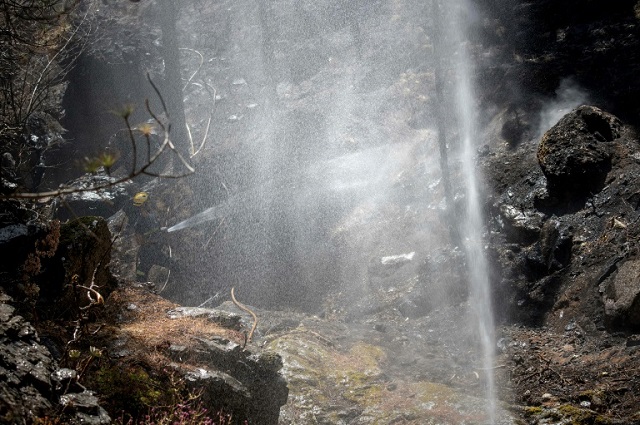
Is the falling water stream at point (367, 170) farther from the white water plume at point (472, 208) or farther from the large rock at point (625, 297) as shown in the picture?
the large rock at point (625, 297)

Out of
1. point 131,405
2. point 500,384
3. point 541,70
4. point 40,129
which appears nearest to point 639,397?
point 500,384

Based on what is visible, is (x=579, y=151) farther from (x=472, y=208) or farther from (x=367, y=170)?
(x=367, y=170)

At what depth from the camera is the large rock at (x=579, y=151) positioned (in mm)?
8523

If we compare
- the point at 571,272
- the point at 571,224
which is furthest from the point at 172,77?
the point at 571,272

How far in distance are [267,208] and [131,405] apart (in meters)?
10.1

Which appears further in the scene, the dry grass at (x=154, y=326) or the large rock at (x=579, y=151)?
the large rock at (x=579, y=151)

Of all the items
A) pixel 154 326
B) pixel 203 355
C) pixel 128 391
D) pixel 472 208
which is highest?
pixel 472 208

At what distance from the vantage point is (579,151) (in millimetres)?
8547

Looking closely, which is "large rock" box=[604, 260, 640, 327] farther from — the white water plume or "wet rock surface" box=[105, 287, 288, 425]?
"wet rock surface" box=[105, 287, 288, 425]

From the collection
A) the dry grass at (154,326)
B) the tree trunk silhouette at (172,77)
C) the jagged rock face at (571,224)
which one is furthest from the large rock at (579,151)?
the tree trunk silhouette at (172,77)

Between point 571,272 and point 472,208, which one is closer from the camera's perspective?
point 571,272

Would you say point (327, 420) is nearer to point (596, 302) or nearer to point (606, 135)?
point (596, 302)

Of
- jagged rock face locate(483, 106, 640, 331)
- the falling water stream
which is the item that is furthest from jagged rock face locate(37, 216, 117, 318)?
the falling water stream

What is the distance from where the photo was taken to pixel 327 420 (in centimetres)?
643
